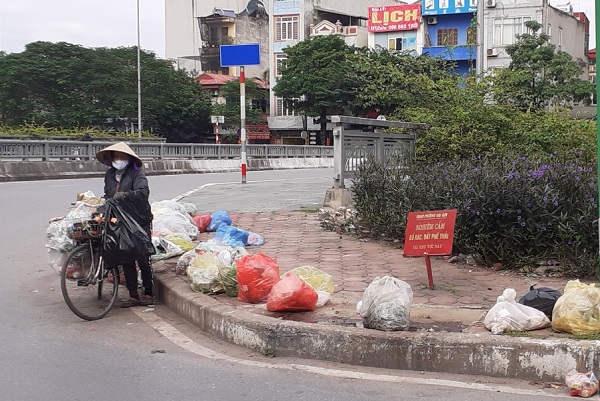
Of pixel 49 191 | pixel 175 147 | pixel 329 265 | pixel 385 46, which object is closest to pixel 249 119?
pixel 385 46

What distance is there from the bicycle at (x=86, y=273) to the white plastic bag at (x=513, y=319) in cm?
322

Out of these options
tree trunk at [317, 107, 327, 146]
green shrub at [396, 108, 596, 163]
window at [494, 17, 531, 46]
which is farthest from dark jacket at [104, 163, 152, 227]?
tree trunk at [317, 107, 327, 146]

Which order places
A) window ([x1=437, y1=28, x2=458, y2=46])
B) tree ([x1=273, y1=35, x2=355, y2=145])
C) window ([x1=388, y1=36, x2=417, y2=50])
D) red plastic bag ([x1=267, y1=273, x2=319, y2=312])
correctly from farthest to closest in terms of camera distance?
tree ([x1=273, y1=35, x2=355, y2=145]) < window ([x1=388, y1=36, x2=417, y2=50]) < window ([x1=437, y1=28, x2=458, y2=46]) < red plastic bag ([x1=267, y1=273, x2=319, y2=312])

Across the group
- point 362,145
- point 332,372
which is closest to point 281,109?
point 362,145

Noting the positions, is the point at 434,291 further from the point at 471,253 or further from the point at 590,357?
Answer: the point at 590,357

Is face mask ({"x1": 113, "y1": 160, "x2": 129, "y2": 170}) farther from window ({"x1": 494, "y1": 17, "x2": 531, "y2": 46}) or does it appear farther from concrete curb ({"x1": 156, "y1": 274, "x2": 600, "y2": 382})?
window ({"x1": 494, "y1": 17, "x2": 531, "y2": 46})

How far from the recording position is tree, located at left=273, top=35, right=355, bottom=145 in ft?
158

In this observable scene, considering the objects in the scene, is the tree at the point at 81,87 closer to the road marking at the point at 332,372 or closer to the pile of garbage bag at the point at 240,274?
the pile of garbage bag at the point at 240,274

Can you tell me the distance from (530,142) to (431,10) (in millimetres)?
37196

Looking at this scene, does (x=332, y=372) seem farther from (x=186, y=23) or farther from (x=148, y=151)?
(x=186, y=23)

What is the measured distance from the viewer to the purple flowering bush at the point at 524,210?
20.6ft

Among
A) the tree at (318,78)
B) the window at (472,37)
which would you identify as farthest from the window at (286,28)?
A: the window at (472,37)

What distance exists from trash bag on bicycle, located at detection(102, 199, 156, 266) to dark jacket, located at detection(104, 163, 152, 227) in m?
0.10

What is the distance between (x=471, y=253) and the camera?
23.2ft
